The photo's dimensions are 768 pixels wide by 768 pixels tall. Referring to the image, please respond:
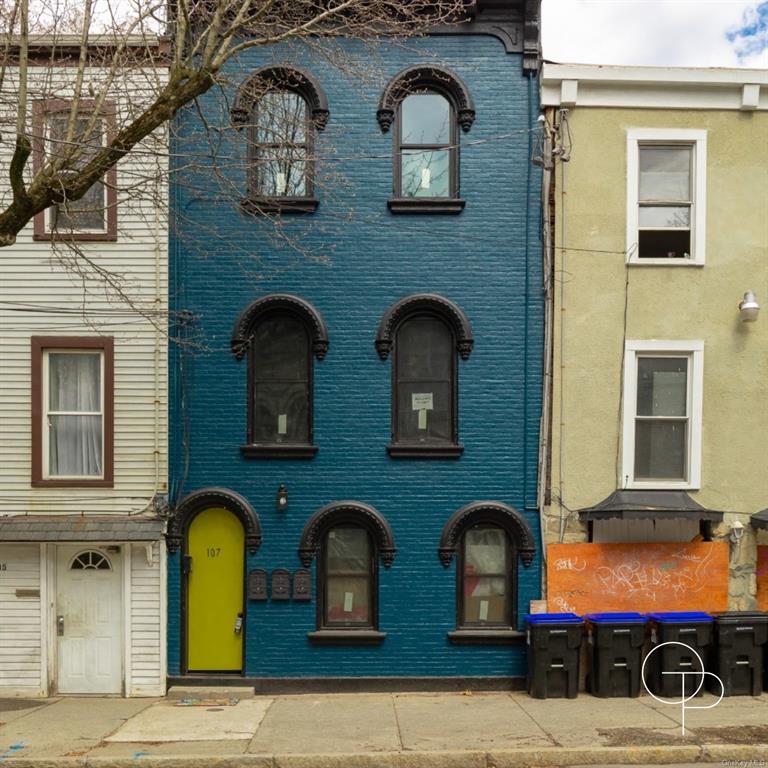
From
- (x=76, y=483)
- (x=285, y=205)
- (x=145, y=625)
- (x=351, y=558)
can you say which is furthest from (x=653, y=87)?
(x=145, y=625)

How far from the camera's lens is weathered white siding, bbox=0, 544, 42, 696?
11.5m

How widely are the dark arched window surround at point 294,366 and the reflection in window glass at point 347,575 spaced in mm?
1269

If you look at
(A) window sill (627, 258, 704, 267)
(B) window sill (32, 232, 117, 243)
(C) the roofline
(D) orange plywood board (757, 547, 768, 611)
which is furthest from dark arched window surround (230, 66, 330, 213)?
(D) orange plywood board (757, 547, 768, 611)

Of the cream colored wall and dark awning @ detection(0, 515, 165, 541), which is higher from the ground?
the cream colored wall

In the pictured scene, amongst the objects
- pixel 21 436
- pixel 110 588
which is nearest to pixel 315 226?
pixel 21 436

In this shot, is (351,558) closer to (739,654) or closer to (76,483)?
(76,483)

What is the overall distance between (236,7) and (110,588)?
7767 mm

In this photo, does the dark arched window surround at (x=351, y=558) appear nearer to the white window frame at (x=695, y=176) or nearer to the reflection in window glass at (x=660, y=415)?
the reflection in window glass at (x=660, y=415)

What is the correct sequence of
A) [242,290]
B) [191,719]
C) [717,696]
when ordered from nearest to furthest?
[191,719] → [717,696] → [242,290]

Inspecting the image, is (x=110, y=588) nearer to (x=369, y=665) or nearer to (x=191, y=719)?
(x=191, y=719)

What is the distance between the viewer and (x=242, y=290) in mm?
11766

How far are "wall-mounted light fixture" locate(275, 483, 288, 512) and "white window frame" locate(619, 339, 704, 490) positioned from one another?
4589 mm

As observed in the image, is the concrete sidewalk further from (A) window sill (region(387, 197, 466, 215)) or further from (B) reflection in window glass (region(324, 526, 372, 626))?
(A) window sill (region(387, 197, 466, 215))

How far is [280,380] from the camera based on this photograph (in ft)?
38.9
